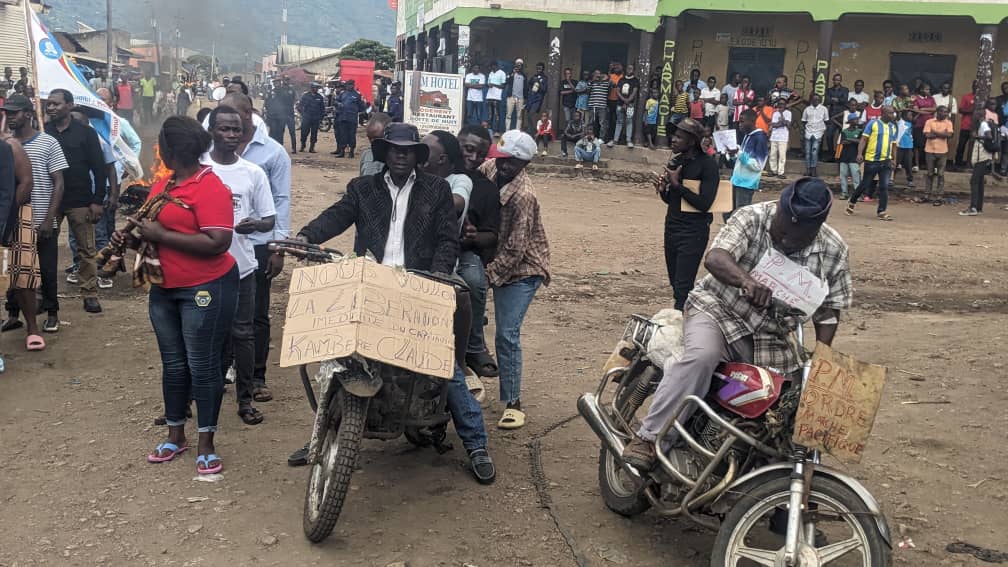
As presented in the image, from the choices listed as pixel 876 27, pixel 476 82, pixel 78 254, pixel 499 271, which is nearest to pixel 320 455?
pixel 499 271

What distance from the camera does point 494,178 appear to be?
6.04m

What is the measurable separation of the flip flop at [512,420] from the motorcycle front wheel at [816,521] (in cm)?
225

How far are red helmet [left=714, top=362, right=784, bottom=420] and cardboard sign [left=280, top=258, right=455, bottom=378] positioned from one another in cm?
119

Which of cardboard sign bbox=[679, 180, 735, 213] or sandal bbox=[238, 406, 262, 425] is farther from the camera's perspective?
cardboard sign bbox=[679, 180, 735, 213]

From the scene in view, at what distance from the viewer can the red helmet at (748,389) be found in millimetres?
3764

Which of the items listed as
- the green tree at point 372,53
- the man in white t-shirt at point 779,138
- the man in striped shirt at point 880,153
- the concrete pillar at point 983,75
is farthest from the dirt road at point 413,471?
the green tree at point 372,53

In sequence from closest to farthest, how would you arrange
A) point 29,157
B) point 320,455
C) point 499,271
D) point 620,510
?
point 320,455, point 620,510, point 499,271, point 29,157

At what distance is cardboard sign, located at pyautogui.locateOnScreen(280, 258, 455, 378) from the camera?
4.05m

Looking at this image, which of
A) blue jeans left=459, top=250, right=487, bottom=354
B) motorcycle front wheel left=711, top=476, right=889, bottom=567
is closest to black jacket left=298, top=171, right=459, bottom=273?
blue jeans left=459, top=250, right=487, bottom=354

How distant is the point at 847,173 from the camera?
725 inches

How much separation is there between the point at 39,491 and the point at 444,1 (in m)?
23.0

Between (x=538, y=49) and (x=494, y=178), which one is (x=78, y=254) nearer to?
(x=494, y=178)

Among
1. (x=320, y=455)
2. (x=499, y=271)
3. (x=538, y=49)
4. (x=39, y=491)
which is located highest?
(x=538, y=49)

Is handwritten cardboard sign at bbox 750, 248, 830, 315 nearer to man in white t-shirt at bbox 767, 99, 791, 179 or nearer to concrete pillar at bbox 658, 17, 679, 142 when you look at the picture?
man in white t-shirt at bbox 767, 99, 791, 179
